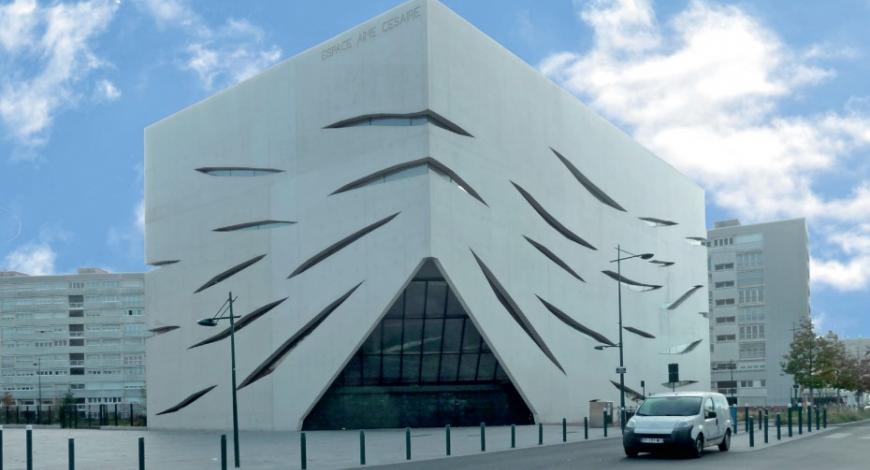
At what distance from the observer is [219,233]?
50.5 m

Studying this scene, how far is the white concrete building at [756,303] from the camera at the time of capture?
357 ft

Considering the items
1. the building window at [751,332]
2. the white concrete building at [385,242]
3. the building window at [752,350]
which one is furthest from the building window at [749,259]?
the white concrete building at [385,242]

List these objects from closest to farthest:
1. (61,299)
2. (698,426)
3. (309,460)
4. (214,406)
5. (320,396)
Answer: (698,426) < (309,460) < (320,396) < (214,406) < (61,299)

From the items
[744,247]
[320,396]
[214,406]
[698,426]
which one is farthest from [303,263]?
[744,247]

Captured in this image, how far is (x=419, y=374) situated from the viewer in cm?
4550

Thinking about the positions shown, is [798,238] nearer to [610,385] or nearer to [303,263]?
[610,385]

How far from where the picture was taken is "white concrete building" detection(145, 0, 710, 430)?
1686 inches

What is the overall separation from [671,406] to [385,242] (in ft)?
69.8

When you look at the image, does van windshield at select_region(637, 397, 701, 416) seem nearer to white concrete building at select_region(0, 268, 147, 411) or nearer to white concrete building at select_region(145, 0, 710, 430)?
white concrete building at select_region(145, 0, 710, 430)

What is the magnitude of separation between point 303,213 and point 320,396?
→ 911 centimetres

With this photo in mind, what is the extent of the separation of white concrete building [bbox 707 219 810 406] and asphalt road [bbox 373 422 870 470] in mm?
85820

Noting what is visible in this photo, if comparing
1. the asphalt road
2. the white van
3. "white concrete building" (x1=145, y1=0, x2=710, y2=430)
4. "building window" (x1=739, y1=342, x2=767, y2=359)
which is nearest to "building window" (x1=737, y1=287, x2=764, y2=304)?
"building window" (x1=739, y1=342, x2=767, y2=359)

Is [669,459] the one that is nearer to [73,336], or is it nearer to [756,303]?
[756,303]

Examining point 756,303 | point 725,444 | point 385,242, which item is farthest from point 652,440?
point 756,303
